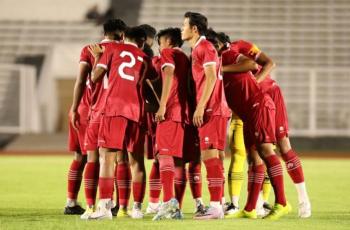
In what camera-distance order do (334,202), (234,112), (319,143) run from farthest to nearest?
(319,143)
(334,202)
(234,112)

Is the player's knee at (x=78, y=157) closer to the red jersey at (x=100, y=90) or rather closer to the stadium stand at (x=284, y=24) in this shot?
the red jersey at (x=100, y=90)

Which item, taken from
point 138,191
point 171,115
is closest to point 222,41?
point 171,115

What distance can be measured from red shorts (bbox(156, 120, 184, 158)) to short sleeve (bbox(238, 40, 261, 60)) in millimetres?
944

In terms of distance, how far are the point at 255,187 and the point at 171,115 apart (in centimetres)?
110

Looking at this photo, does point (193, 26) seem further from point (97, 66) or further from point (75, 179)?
point (75, 179)

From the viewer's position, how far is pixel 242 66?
365 inches

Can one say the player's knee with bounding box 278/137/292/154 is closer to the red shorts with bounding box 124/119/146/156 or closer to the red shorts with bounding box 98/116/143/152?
the red shorts with bounding box 124/119/146/156

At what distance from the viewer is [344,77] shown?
23.9 meters

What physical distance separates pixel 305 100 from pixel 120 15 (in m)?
6.81

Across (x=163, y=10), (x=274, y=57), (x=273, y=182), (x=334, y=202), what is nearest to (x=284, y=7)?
(x=274, y=57)

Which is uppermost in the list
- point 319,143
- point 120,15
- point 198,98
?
point 120,15

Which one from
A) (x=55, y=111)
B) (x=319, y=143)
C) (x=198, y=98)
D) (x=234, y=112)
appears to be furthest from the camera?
(x=55, y=111)

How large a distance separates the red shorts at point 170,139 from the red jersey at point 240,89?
Result: 68 cm

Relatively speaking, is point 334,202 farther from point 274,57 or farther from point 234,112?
point 274,57
